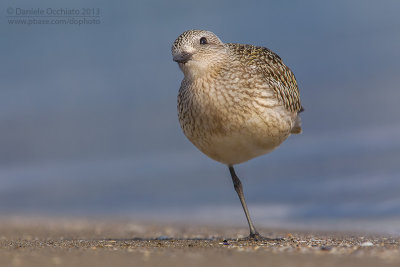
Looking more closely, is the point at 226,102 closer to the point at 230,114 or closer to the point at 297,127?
the point at 230,114

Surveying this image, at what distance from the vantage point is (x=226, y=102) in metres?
8.40

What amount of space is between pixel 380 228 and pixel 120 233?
4.35m

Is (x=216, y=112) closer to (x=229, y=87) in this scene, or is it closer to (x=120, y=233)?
(x=229, y=87)

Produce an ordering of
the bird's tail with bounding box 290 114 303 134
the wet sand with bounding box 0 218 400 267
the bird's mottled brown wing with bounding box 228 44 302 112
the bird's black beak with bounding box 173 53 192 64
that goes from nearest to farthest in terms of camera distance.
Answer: the wet sand with bounding box 0 218 400 267, the bird's black beak with bounding box 173 53 192 64, the bird's mottled brown wing with bounding box 228 44 302 112, the bird's tail with bounding box 290 114 303 134

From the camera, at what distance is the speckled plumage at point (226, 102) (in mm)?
8414

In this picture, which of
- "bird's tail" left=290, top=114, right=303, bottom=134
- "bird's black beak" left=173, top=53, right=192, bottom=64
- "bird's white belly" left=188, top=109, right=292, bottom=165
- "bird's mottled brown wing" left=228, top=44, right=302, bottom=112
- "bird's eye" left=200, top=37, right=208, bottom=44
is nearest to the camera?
"bird's black beak" left=173, top=53, right=192, bottom=64

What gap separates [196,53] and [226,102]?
2.37 feet

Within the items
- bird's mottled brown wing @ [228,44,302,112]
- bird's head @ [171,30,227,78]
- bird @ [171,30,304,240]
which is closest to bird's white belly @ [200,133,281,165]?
bird @ [171,30,304,240]


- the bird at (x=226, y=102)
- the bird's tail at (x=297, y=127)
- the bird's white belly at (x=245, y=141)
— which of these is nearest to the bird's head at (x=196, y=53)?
the bird at (x=226, y=102)

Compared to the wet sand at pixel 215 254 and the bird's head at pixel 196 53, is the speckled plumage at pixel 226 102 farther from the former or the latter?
the wet sand at pixel 215 254

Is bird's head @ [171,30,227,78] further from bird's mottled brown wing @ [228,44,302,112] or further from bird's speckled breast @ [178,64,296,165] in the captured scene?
bird's mottled brown wing @ [228,44,302,112]

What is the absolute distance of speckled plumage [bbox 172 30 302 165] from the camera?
27.6 feet

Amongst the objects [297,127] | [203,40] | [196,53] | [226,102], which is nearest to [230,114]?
[226,102]

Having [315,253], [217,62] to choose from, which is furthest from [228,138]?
[315,253]
